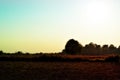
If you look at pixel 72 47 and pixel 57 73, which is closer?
pixel 57 73

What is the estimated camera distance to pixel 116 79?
34188mm

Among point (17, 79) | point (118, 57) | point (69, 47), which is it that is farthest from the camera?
point (69, 47)

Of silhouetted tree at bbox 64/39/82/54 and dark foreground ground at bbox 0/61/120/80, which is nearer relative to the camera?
dark foreground ground at bbox 0/61/120/80

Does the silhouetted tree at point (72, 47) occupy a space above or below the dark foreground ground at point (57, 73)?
above

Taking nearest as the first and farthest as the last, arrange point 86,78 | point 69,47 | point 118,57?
point 86,78
point 118,57
point 69,47

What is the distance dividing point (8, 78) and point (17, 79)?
52.2 inches

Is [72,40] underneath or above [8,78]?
above

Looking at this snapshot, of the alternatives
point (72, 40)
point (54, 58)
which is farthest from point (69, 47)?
point (54, 58)

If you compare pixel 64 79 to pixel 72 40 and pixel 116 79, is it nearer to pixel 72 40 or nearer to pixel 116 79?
pixel 116 79

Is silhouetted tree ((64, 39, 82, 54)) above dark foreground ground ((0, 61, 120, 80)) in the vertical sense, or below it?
above

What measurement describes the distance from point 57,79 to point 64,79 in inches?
27.0

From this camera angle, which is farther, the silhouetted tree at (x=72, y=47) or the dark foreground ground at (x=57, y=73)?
the silhouetted tree at (x=72, y=47)

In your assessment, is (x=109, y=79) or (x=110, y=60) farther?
(x=110, y=60)

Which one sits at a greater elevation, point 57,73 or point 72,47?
point 72,47
